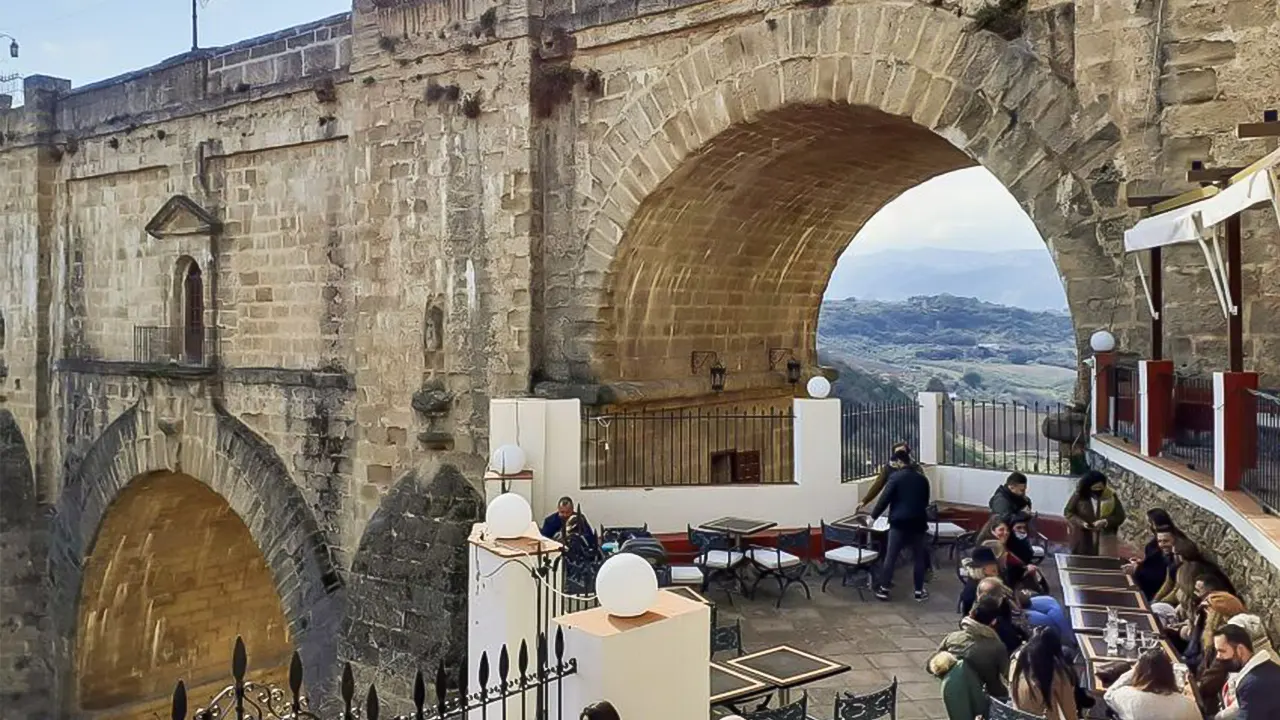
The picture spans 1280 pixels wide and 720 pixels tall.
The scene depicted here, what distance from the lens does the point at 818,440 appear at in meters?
9.50

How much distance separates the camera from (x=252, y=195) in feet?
45.8

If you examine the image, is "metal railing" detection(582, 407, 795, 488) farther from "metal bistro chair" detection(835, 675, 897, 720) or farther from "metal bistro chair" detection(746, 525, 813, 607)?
"metal bistro chair" detection(835, 675, 897, 720)

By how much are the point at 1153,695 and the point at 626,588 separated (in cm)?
218

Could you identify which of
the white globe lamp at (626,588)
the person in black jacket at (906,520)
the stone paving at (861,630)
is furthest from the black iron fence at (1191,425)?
the white globe lamp at (626,588)

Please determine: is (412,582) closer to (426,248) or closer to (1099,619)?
(426,248)

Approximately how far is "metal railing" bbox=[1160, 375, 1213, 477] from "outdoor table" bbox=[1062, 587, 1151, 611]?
3.00 ft

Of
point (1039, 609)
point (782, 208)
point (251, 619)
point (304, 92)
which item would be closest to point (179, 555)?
point (251, 619)

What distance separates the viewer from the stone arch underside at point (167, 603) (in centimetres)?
1595

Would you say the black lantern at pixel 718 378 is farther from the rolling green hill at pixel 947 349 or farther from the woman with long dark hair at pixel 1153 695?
the rolling green hill at pixel 947 349

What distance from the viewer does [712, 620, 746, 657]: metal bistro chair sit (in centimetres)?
661

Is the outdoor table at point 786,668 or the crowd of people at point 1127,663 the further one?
the outdoor table at point 786,668

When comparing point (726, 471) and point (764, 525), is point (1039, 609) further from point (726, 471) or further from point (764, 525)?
point (726, 471)

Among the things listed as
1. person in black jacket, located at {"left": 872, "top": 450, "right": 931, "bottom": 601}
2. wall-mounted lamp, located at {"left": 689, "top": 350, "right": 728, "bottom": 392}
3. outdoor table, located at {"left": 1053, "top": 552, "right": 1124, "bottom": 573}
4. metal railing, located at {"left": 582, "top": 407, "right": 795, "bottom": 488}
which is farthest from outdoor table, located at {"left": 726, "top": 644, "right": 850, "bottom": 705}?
wall-mounted lamp, located at {"left": 689, "top": 350, "right": 728, "bottom": 392}

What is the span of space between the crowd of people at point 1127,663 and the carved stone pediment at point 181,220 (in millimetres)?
11188
